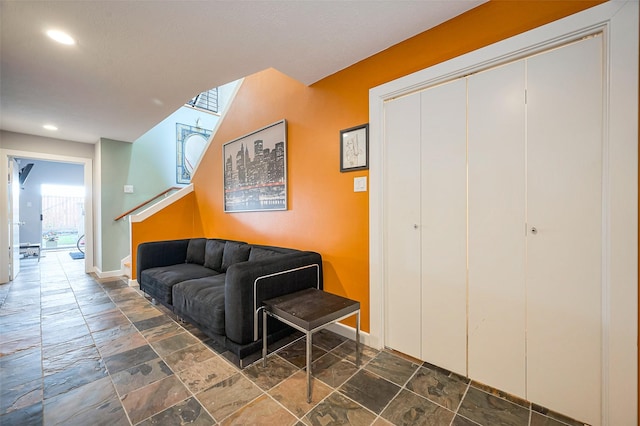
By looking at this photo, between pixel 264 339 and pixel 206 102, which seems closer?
pixel 264 339

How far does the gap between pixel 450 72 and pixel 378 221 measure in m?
1.14

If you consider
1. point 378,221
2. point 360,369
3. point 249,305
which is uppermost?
point 378,221

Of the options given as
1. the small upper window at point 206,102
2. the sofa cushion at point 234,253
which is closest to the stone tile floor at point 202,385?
the sofa cushion at point 234,253

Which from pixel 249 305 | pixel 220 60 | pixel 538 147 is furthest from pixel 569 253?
pixel 220 60

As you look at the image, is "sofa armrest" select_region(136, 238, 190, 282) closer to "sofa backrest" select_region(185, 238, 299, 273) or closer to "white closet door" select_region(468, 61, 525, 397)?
"sofa backrest" select_region(185, 238, 299, 273)

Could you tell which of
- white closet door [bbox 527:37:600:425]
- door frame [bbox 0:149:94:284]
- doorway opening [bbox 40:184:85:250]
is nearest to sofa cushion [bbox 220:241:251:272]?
white closet door [bbox 527:37:600:425]

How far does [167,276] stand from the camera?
2799 mm

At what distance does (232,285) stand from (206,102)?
17.9ft

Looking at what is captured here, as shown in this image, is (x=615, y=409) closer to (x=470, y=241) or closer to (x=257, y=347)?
(x=470, y=241)

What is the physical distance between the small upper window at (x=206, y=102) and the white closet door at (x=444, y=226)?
17.9 feet

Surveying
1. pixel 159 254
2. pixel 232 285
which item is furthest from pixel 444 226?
pixel 159 254

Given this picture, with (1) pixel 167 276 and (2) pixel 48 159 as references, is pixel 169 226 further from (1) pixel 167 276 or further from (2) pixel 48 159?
(2) pixel 48 159

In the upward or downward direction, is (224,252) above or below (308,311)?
above

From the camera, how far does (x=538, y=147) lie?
1.42m
